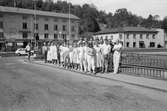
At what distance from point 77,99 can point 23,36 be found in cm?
6193

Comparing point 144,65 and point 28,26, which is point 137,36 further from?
point 144,65

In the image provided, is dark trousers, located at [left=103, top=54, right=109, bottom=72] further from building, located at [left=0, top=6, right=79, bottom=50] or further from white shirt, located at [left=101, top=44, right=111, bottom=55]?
building, located at [left=0, top=6, right=79, bottom=50]

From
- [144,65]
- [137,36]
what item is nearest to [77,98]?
[144,65]

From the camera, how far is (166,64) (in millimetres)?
10820

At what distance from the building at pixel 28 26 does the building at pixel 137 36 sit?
52.2ft

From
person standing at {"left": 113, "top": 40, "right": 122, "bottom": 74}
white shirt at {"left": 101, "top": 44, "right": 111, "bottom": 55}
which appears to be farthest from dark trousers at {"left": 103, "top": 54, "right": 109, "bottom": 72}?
person standing at {"left": 113, "top": 40, "right": 122, "bottom": 74}

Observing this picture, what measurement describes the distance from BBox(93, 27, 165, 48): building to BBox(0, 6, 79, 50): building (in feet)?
52.2

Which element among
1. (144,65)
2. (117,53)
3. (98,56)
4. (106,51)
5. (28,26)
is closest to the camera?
(144,65)

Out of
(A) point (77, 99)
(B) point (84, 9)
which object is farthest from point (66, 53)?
(B) point (84, 9)

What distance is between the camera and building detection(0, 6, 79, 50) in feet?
201

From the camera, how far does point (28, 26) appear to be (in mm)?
67438

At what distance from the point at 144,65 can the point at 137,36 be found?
68757 millimetres

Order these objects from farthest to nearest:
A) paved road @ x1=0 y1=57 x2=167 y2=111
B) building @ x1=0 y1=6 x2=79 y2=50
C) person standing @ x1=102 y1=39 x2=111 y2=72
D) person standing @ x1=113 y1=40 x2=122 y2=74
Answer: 1. building @ x1=0 y1=6 x2=79 y2=50
2. person standing @ x1=102 y1=39 x2=111 y2=72
3. person standing @ x1=113 y1=40 x2=122 y2=74
4. paved road @ x1=0 y1=57 x2=167 y2=111

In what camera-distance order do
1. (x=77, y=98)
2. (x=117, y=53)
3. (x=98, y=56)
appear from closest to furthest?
(x=77, y=98), (x=117, y=53), (x=98, y=56)
